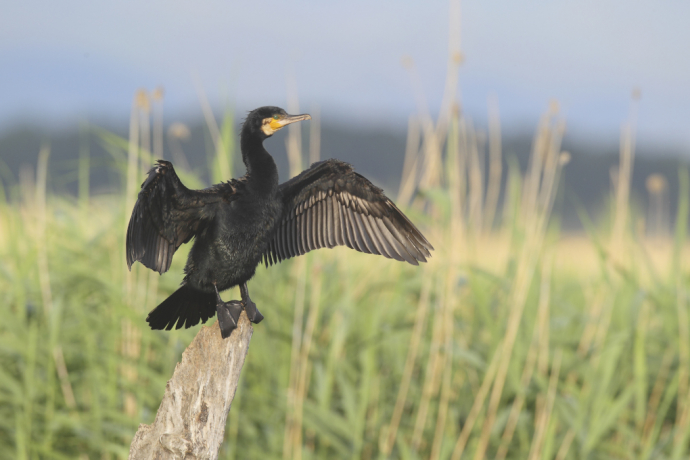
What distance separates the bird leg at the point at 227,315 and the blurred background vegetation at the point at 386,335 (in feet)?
2.31

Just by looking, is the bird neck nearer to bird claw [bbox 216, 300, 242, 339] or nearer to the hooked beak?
the hooked beak

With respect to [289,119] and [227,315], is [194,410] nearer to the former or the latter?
[227,315]

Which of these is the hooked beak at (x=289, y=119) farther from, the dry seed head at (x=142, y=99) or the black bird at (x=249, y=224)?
the dry seed head at (x=142, y=99)

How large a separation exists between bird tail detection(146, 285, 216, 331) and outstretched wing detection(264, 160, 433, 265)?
31 cm

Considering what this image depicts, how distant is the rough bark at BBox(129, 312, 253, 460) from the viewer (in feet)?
6.41

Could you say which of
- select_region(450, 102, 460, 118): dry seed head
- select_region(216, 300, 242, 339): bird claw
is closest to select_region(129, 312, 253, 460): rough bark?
select_region(216, 300, 242, 339): bird claw

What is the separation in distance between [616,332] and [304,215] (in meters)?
2.21

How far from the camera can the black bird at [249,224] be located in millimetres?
2104

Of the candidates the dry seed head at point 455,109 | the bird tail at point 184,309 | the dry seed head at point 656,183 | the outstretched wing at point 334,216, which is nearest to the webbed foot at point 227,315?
the bird tail at point 184,309

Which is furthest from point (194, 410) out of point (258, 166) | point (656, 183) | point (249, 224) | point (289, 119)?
point (656, 183)

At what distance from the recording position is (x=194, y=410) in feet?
6.42

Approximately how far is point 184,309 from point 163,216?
406 millimetres

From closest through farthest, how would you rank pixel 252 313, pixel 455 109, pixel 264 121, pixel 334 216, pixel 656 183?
pixel 252 313, pixel 264 121, pixel 334 216, pixel 455 109, pixel 656 183

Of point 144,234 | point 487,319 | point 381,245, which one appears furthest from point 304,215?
point 487,319
